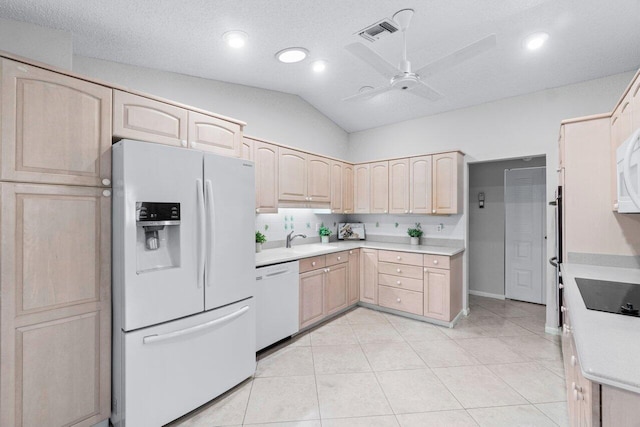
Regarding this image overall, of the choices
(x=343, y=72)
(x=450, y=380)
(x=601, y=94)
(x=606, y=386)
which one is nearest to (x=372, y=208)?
(x=343, y=72)

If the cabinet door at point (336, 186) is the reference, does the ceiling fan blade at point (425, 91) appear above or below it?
above

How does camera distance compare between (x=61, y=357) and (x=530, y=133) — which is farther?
(x=530, y=133)

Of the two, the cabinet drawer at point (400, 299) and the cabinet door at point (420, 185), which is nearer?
the cabinet drawer at point (400, 299)

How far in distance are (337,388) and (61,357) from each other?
1.84 metres

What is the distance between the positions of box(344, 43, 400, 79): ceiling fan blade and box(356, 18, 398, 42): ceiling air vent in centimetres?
43

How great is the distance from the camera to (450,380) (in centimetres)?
236

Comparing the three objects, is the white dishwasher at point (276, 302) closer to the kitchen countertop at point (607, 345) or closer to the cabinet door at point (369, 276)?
the cabinet door at point (369, 276)

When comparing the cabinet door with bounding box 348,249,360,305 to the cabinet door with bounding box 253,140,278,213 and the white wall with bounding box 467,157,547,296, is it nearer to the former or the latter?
the cabinet door with bounding box 253,140,278,213

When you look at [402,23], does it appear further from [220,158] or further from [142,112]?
[142,112]

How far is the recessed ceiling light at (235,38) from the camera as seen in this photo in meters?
2.29

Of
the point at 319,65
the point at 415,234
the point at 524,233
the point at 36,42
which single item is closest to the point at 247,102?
the point at 319,65

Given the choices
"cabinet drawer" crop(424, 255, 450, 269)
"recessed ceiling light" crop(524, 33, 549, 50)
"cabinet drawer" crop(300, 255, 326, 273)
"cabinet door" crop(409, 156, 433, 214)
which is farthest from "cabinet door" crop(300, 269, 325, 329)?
"recessed ceiling light" crop(524, 33, 549, 50)

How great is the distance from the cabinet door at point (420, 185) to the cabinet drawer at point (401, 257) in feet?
2.20

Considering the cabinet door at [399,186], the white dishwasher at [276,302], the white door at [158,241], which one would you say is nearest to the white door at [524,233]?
the cabinet door at [399,186]
